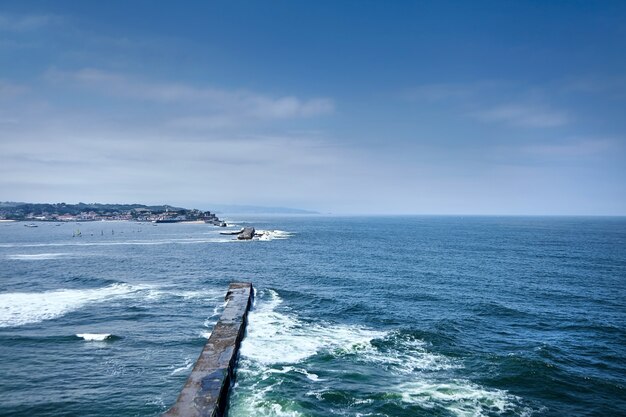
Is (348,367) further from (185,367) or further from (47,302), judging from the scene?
(47,302)

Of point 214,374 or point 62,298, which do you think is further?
point 62,298

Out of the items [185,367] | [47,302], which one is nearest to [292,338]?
[185,367]

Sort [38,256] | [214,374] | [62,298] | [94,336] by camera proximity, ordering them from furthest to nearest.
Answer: [38,256]
[62,298]
[94,336]
[214,374]

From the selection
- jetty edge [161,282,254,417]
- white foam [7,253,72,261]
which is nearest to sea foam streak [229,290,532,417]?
jetty edge [161,282,254,417]

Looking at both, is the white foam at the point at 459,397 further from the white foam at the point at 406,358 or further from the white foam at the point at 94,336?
the white foam at the point at 94,336

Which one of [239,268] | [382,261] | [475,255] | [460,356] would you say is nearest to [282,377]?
[460,356]

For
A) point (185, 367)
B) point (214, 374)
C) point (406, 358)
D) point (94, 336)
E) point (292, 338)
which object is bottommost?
point (185, 367)

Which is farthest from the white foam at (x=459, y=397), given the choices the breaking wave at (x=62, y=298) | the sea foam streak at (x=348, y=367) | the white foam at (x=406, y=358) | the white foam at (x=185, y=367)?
the breaking wave at (x=62, y=298)
